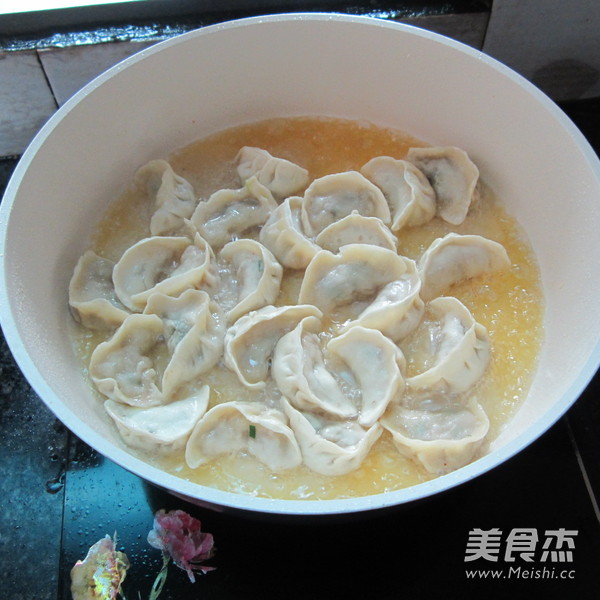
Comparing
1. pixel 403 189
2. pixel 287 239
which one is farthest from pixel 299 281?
pixel 403 189

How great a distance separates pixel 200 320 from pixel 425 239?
1.85 feet

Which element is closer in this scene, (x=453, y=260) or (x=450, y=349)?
(x=450, y=349)

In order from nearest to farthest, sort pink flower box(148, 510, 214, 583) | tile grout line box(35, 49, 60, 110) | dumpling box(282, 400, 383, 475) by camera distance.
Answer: dumpling box(282, 400, 383, 475), pink flower box(148, 510, 214, 583), tile grout line box(35, 49, 60, 110)

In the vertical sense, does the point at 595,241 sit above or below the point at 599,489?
above

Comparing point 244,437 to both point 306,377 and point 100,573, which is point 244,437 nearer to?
point 306,377

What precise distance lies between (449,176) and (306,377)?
639 millimetres

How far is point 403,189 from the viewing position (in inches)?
67.0

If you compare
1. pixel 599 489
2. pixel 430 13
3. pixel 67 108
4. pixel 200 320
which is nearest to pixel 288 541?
pixel 200 320

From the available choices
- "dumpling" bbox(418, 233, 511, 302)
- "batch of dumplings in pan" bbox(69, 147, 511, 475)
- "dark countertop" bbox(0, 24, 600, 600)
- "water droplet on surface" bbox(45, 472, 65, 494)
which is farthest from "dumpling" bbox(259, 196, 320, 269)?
"water droplet on surface" bbox(45, 472, 65, 494)

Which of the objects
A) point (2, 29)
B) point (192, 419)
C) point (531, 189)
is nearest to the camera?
point (192, 419)

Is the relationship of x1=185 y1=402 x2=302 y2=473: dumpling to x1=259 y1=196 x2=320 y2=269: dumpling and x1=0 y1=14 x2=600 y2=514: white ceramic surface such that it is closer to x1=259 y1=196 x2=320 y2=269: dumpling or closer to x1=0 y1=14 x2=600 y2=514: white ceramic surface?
x1=0 y1=14 x2=600 y2=514: white ceramic surface

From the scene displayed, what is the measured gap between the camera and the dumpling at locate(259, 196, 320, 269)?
5.23 feet

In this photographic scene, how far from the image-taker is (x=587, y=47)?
193cm

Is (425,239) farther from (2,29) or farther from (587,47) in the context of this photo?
(2,29)
